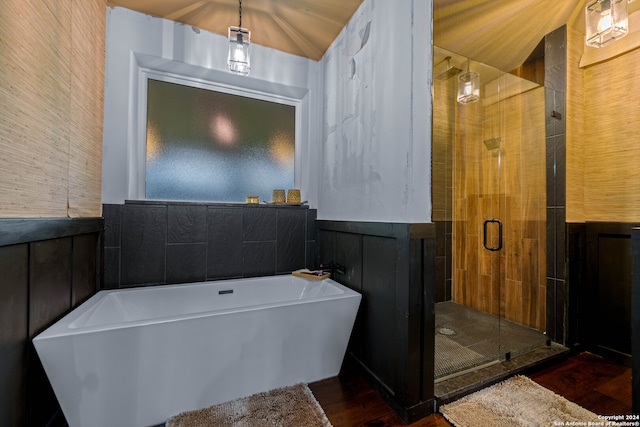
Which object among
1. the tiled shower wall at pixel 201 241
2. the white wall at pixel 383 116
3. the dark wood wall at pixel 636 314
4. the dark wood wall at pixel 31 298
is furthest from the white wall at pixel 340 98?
the dark wood wall at pixel 636 314

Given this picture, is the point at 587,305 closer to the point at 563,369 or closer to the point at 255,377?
the point at 563,369

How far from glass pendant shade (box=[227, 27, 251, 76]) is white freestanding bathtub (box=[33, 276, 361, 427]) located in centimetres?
157

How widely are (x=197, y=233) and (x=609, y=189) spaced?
320cm

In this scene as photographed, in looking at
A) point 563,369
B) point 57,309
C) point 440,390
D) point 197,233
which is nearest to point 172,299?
point 197,233

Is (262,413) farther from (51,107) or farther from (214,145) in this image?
(214,145)

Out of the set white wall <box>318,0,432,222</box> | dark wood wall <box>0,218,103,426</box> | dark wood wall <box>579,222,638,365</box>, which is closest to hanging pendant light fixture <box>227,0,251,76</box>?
white wall <box>318,0,432,222</box>

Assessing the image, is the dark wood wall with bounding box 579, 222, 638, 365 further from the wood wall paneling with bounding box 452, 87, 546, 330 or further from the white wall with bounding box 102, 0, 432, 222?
the white wall with bounding box 102, 0, 432, 222

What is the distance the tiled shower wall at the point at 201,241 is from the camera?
6.20 ft

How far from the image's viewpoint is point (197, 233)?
2.07 metres

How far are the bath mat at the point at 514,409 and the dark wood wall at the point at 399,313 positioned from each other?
174mm

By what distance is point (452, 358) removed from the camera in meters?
1.84

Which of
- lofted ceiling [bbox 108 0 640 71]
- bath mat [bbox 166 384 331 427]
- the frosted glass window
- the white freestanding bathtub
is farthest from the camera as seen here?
the frosted glass window

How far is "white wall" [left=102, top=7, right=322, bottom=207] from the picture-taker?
1884mm

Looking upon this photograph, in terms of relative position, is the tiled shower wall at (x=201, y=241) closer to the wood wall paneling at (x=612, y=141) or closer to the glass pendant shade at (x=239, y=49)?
the glass pendant shade at (x=239, y=49)
